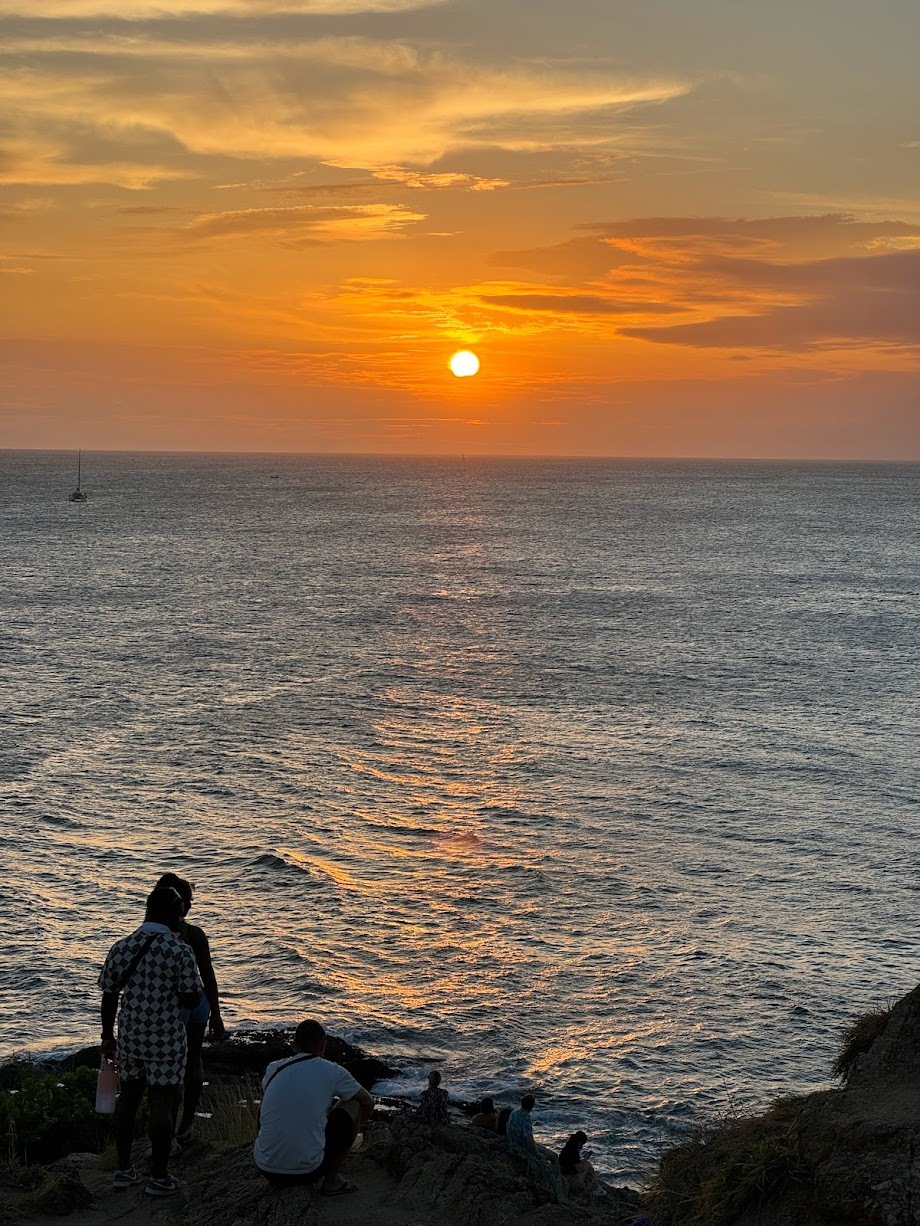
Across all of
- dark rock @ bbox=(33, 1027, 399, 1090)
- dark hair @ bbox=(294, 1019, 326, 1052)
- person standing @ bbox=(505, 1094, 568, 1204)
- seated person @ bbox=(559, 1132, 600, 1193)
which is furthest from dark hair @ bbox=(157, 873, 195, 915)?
dark rock @ bbox=(33, 1027, 399, 1090)

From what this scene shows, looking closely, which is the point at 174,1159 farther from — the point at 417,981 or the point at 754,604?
the point at 754,604

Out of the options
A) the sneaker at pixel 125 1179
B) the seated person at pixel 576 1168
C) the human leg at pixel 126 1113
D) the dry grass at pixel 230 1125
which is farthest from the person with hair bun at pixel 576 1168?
the human leg at pixel 126 1113

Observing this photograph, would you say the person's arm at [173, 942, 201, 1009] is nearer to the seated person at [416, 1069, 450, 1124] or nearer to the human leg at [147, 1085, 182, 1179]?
the human leg at [147, 1085, 182, 1179]

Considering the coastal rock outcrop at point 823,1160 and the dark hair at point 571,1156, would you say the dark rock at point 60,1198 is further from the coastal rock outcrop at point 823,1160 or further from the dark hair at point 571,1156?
the dark hair at point 571,1156

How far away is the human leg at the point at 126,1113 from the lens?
10.5m

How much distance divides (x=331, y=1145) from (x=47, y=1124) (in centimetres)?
615

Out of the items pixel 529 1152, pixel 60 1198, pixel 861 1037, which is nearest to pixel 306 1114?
pixel 60 1198

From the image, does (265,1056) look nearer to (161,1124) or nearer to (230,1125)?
(230,1125)

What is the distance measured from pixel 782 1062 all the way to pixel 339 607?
7631 cm

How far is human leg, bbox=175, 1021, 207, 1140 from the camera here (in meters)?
11.2

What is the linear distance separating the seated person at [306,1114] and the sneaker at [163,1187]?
4.82ft

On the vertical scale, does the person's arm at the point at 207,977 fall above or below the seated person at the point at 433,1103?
above

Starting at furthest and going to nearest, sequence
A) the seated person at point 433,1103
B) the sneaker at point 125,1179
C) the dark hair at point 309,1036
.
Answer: the seated person at point 433,1103 → the sneaker at point 125,1179 → the dark hair at point 309,1036

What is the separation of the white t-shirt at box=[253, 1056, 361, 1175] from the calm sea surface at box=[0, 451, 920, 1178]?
1522 cm
